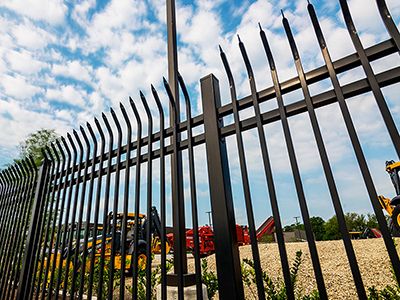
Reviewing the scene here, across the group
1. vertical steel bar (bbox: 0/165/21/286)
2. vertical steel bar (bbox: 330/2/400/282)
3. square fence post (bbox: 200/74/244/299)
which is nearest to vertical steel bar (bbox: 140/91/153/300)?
square fence post (bbox: 200/74/244/299)

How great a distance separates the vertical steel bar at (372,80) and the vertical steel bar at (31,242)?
11.7ft

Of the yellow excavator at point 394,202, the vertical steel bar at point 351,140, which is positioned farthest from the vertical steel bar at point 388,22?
the yellow excavator at point 394,202

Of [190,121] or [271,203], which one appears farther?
[190,121]

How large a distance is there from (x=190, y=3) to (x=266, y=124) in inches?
149

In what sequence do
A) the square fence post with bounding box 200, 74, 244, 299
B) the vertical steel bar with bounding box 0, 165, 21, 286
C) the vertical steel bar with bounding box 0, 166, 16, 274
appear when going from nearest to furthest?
the square fence post with bounding box 200, 74, 244, 299 → the vertical steel bar with bounding box 0, 165, 21, 286 → the vertical steel bar with bounding box 0, 166, 16, 274

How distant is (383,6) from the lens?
121cm

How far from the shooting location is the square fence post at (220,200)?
1333 millimetres

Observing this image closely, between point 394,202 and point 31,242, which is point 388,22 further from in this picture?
point 394,202

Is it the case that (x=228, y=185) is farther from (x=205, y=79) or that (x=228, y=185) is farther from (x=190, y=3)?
(x=190, y=3)

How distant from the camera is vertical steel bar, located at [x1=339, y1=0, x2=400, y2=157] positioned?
3.44 feet

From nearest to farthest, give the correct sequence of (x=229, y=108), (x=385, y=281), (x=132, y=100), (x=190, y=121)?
(x=229, y=108), (x=190, y=121), (x=132, y=100), (x=385, y=281)

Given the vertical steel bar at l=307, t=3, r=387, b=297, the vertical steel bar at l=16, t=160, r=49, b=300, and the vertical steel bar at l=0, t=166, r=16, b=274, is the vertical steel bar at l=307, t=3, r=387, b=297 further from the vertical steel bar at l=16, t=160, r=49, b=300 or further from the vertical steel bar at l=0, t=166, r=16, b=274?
the vertical steel bar at l=0, t=166, r=16, b=274

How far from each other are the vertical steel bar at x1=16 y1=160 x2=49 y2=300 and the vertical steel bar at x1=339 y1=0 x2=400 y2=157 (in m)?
3.56

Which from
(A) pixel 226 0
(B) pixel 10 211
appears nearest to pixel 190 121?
(A) pixel 226 0
